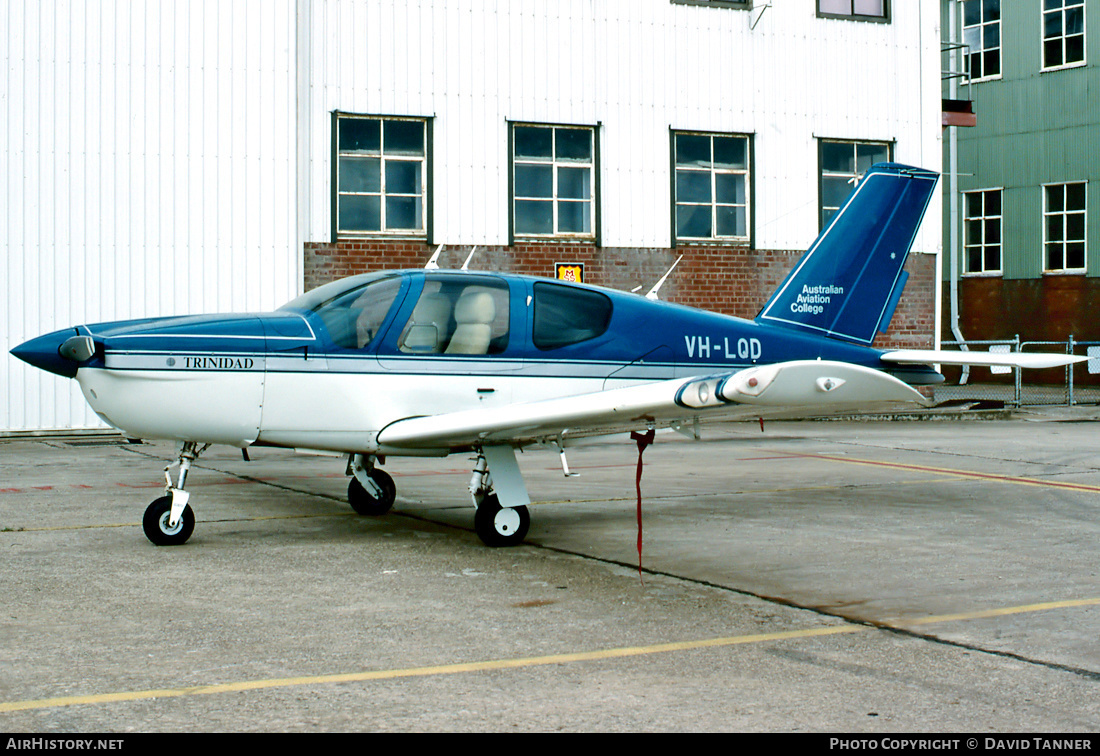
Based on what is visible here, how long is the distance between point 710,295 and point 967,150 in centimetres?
1426

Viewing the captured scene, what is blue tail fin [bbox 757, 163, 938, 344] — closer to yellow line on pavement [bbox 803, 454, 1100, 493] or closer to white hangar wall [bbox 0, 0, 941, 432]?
yellow line on pavement [bbox 803, 454, 1100, 493]

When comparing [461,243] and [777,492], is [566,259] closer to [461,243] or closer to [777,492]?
[461,243]

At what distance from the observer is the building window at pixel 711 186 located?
1905 centimetres

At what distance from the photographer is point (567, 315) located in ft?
27.5

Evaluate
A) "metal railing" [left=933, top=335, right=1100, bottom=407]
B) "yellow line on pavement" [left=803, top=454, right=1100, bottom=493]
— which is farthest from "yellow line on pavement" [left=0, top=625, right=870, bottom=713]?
"metal railing" [left=933, top=335, right=1100, bottom=407]

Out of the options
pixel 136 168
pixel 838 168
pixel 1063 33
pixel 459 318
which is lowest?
pixel 459 318

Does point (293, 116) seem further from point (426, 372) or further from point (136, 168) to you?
point (426, 372)

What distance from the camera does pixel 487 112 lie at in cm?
1784

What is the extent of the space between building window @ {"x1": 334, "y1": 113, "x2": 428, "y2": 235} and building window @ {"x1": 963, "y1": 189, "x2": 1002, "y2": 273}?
56.9ft

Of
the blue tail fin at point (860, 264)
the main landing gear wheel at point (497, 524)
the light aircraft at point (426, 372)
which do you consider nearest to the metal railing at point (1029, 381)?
the blue tail fin at point (860, 264)

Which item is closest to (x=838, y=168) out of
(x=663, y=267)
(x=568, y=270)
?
(x=663, y=267)

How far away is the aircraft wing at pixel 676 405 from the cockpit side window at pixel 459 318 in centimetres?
51

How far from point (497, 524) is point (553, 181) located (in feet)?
37.5

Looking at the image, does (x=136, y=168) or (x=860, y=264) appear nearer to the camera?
(x=860, y=264)
